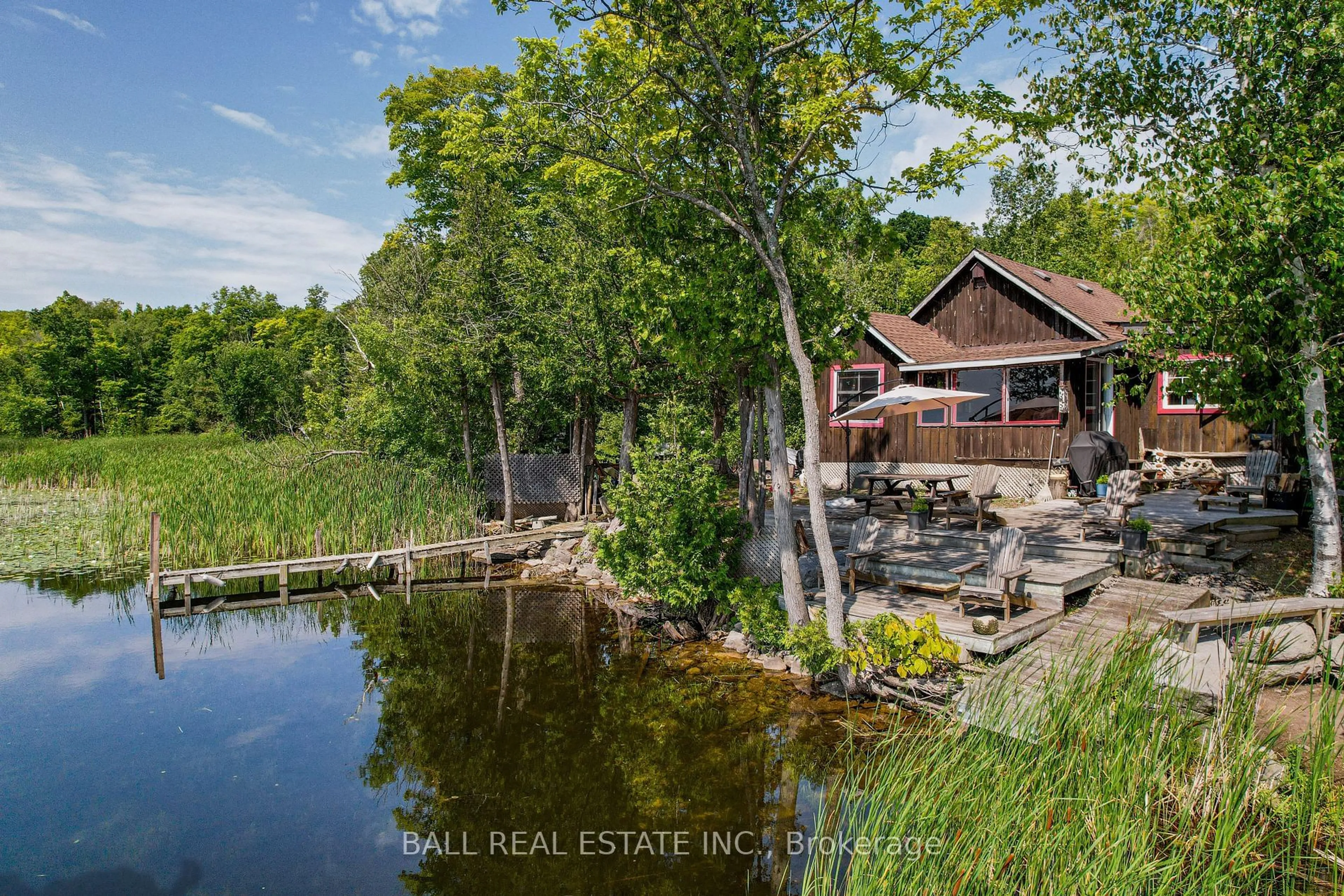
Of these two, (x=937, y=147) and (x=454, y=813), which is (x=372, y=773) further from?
(x=937, y=147)

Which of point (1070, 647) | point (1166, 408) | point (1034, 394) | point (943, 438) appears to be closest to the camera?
point (1070, 647)

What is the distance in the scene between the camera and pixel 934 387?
18.9 metres

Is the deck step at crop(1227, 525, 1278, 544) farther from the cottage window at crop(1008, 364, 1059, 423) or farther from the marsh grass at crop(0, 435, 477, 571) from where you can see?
the marsh grass at crop(0, 435, 477, 571)

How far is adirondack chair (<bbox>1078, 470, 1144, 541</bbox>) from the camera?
419 inches

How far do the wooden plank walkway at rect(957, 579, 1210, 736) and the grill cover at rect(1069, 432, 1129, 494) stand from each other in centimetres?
508

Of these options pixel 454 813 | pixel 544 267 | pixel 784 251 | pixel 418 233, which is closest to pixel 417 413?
pixel 544 267

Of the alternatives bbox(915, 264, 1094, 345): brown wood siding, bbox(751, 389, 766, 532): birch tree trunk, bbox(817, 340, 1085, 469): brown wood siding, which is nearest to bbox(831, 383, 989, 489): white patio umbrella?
bbox(751, 389, 766, 532): birch tree trunk

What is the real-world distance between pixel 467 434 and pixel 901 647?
44.2 feet

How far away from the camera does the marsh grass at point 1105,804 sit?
3.57m

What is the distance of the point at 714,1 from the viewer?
7.98 metres

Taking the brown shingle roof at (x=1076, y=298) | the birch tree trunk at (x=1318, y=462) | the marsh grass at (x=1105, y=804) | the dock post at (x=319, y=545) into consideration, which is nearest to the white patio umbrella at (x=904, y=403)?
the brown shingle roof at (x=1076, y=298)

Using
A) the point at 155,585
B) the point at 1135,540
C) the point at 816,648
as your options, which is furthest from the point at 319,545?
the point at 1135,540

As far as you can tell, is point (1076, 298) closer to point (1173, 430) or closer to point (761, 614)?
point (1173, 430)

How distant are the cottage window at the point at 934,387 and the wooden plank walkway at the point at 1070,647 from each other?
9532 mm
